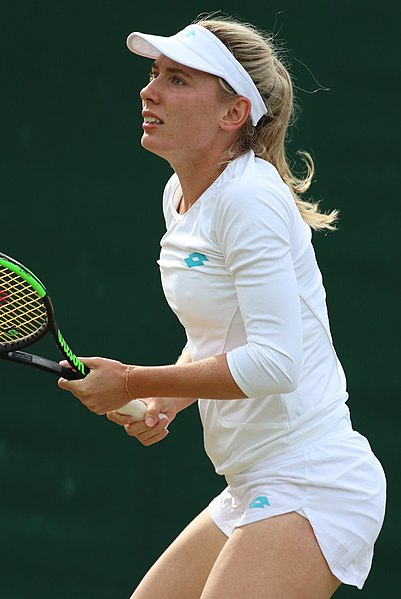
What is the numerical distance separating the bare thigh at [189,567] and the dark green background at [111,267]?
1524 mm

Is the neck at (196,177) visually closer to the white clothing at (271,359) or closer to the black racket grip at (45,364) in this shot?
the white clothing at (271,359)

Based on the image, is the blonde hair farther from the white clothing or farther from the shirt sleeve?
the shirt sleeve

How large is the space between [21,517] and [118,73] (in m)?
1.55

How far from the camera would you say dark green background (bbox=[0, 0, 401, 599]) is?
4621 millimetres

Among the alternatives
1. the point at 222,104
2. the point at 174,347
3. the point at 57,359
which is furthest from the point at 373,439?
the point at 222,104

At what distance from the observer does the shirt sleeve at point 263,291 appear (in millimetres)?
2777

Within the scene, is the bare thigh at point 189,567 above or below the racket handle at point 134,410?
below

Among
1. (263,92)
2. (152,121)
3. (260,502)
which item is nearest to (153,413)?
(260,502)

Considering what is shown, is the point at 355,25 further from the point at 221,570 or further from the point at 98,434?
the point at 221,570

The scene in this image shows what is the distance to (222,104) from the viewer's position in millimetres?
3068

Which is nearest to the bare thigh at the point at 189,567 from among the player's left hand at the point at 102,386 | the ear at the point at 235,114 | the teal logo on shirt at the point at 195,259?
the player's left hand at the point at 102,386

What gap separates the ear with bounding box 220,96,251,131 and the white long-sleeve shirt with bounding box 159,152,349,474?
110 millimetres

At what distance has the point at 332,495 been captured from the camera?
9.49 ft

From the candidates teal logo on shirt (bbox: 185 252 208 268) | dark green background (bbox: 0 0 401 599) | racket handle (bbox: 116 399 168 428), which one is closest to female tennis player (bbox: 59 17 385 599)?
teal logo on shirt (bbox: 185 252 208 268)
